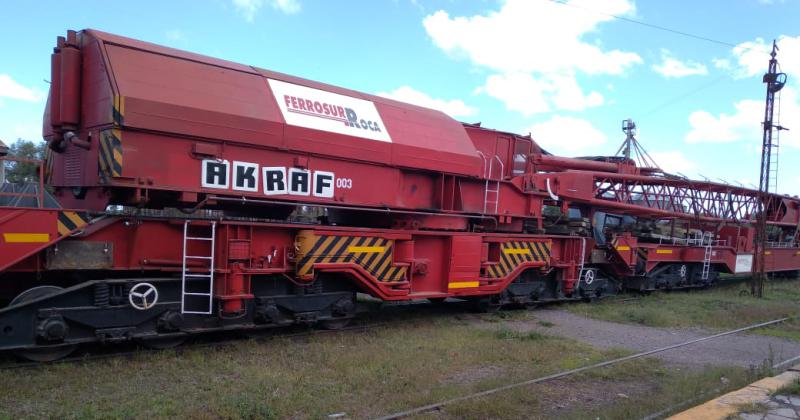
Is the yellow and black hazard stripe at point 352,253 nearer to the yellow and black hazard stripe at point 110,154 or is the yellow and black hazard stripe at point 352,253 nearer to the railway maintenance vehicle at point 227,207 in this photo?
the railway maintenance vehicle at point 227,207

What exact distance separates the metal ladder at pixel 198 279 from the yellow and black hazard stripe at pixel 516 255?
557 centimetres

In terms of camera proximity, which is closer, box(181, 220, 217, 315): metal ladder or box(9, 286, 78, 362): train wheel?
box(9, 286, 78, 362): train wheel

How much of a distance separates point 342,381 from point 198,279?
2501 mm

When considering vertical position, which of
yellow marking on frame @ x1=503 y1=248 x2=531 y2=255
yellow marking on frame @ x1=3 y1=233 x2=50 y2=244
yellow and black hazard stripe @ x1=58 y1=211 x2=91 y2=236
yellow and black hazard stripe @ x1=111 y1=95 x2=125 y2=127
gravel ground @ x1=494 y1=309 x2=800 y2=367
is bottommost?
gravel ground @ x1=494 y1=309 x2=800 y2=367

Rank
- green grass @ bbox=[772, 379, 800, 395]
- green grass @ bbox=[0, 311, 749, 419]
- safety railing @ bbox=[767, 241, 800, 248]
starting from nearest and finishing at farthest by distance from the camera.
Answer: green grass @ bbox=[0, 311, 749, 419] → green grass @ bbox=[772, 379, 800, 395] → safety railing @ bbox=[767, 241, 800, 248]

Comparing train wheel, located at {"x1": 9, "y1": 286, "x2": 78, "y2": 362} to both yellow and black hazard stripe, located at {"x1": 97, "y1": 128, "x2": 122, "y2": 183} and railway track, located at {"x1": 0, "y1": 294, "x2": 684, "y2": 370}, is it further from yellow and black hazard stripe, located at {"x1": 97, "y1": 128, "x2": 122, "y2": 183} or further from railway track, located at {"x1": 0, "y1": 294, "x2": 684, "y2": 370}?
yellow and black hazard stripe, located at {"x1": 97, "y1": 128, "x2": 122, "y2": 183}

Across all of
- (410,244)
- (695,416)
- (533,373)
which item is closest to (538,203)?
(410,244)

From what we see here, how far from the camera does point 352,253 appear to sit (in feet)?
29.2

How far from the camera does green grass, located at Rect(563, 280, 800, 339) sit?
1174cm

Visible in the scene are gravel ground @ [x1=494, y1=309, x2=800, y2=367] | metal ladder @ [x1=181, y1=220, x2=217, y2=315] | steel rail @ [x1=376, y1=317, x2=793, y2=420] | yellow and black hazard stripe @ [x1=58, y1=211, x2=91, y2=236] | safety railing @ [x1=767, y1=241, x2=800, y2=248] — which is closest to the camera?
steel rail @ [x1=376, y1=317, x2=793, y2=420]

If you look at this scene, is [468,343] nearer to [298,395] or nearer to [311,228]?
[311,228]

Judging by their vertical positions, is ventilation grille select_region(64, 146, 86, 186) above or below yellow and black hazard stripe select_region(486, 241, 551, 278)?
above

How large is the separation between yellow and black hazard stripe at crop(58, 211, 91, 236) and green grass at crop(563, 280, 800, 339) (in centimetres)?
987

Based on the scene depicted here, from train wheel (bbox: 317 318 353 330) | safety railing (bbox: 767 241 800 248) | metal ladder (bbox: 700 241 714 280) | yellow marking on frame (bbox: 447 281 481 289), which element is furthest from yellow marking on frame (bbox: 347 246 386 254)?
safety railing (bbox: 767 241 800 248)
